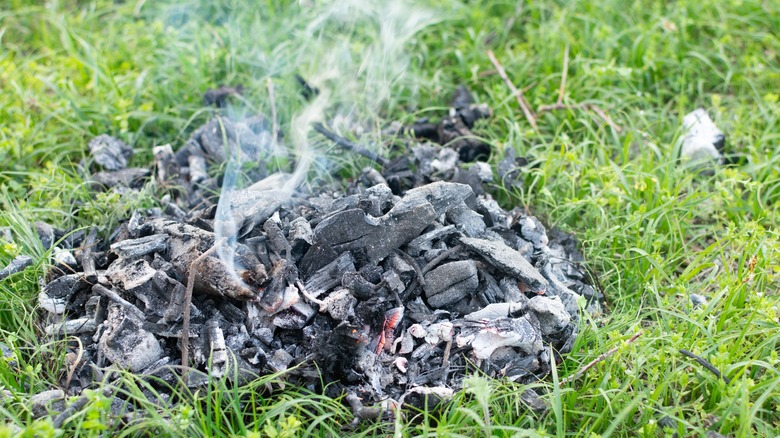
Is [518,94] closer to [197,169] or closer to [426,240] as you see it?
[426,240]

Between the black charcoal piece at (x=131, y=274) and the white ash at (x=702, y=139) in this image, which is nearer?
the black charcoal piece at (x=131, y=274)

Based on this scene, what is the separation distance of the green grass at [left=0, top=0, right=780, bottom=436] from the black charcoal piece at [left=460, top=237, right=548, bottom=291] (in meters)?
0.29

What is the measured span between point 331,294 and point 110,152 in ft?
6.28

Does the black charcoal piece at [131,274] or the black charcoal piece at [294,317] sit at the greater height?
the black charcoal piece at [131,274]

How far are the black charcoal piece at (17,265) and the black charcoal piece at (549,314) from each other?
2.27 metres

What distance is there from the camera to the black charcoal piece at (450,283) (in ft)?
9.03

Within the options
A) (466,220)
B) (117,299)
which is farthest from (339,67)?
(117,299)

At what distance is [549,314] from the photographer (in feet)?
8.75

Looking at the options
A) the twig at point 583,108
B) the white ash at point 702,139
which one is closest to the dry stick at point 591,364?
the white ash at point 702,139

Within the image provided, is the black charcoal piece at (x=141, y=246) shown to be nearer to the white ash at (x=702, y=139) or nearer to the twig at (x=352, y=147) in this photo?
the twig at (x=352, y=147)

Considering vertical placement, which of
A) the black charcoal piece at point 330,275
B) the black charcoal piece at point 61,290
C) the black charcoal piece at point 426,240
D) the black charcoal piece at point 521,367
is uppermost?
the black charcoal piece at point 426,240

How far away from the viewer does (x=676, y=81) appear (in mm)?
4352

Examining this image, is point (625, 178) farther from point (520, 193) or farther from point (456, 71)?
point (456, 71)

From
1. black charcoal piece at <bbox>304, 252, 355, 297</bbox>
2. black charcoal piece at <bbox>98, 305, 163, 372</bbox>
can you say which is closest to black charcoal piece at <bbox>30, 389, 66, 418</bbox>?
black charcoal piece at <bbox>98, 305, 163, 372</bbox>
